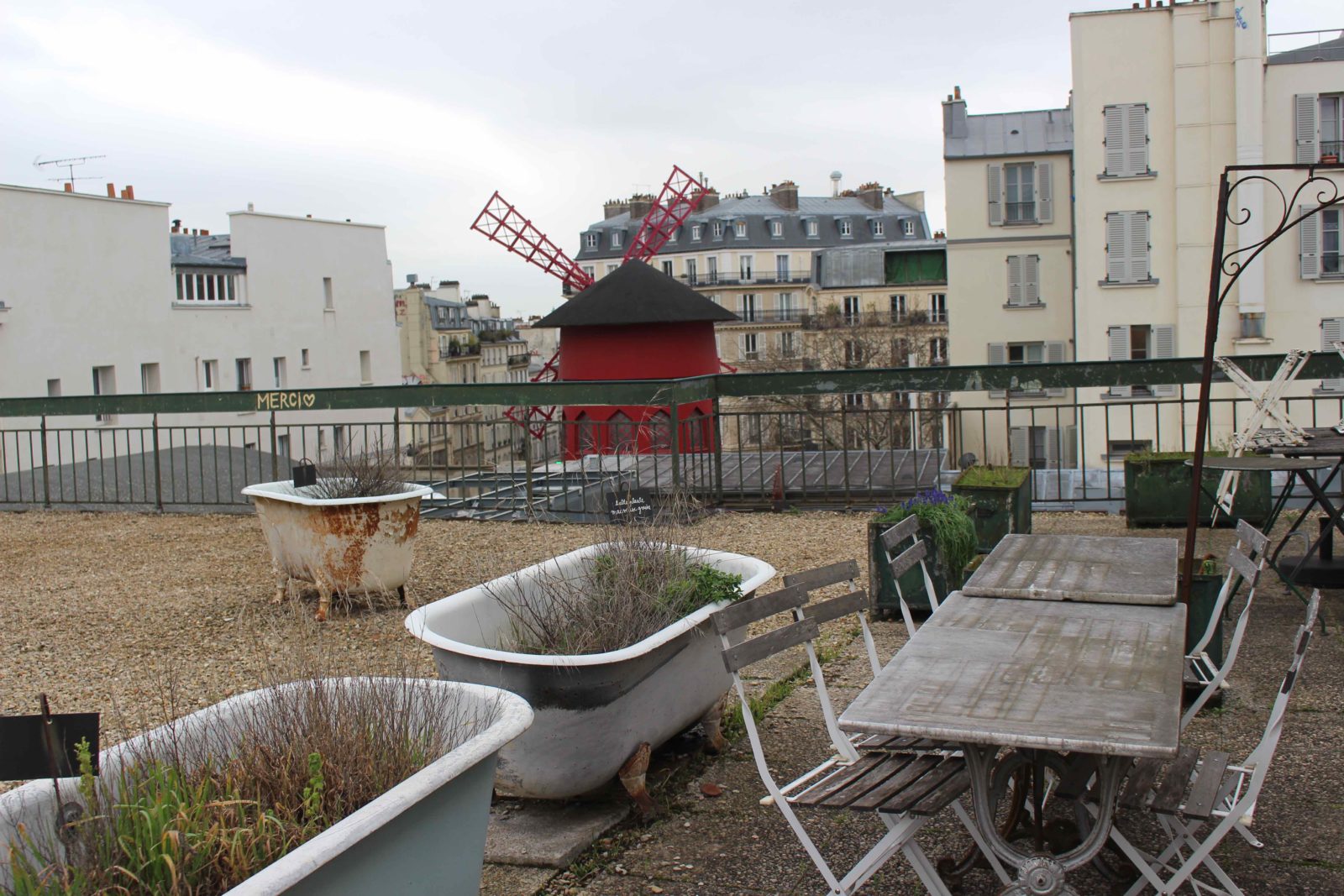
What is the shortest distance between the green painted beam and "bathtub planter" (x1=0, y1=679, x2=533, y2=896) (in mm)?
7285

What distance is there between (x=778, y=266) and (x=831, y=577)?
269 ft

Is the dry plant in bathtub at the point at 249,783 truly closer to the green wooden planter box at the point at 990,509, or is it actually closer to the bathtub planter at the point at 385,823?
the bathtub planter at the point at 385,823

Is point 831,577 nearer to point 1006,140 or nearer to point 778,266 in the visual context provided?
point 1006,140

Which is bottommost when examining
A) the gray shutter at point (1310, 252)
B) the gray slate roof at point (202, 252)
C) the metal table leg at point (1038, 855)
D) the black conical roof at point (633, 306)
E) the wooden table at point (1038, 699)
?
the metal table leg at point (1038, 855)

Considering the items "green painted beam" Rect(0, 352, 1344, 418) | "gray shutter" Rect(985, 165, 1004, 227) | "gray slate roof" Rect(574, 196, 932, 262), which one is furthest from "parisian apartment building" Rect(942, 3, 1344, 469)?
"gray slate roof" Rect(574, 196, 932, 262)

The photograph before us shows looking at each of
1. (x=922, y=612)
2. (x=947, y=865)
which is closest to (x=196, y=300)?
(x=922, y=612)

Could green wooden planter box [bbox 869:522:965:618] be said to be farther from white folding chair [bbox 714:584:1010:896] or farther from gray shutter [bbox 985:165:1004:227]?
gray shutter [bbox 985:165:1004:227]

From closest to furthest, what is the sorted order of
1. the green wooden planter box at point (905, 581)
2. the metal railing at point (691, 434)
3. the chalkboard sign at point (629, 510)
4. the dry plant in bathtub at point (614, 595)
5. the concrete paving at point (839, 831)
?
the concrete paving at point (839, 831), the dry plant in bathtub at point (614, 595), the chalkboard sign at point (629, 510), the green wooden planter box at point (905, 581), the metal railing at point (691, 434)

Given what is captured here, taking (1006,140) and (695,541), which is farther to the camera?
(1006,140)

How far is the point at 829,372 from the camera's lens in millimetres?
11172

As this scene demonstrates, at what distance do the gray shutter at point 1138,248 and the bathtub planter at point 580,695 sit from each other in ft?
113

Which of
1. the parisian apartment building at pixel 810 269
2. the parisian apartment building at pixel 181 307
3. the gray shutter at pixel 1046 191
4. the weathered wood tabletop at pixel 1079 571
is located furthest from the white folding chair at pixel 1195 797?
the parisian apartment building at pixel 810 269

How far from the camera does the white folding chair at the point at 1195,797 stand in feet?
9.95

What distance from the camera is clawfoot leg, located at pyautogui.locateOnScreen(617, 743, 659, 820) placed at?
4.18 meters
